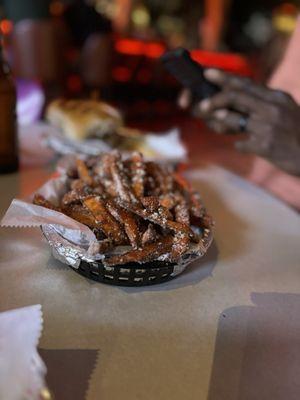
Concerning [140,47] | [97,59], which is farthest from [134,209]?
[140,47]

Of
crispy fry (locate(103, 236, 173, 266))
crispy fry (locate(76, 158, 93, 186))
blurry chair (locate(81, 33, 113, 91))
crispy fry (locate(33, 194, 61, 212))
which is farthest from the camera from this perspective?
blurry chair (locate(81, 33, 113, 91))

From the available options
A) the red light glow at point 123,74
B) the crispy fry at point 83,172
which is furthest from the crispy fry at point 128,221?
the red light glow at point 123,74

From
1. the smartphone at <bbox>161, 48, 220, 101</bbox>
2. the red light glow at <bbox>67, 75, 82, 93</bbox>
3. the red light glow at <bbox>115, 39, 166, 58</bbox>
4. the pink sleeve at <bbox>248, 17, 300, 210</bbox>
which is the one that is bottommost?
the red light glow at <bbox>67, 75, 82, 93</bbox>

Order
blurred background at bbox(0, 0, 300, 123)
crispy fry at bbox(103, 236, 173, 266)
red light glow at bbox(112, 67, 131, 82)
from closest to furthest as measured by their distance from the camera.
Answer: crispy fry at bbox(103, 236, 173, 266) → blurred background at bbox(0, 0, 300, 123) → red light glow at bbox(112, 67, 131, 82)

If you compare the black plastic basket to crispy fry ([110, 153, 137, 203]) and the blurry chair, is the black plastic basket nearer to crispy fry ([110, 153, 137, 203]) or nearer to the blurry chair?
crispy fry ([110, 153, 137, 203])

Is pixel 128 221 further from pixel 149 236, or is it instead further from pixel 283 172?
pixel 283 172

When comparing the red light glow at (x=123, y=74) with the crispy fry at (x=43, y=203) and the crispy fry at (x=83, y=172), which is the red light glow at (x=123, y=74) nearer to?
the crispy fry at (x=83, y=172)

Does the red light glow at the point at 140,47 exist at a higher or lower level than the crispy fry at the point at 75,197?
Answer: lower

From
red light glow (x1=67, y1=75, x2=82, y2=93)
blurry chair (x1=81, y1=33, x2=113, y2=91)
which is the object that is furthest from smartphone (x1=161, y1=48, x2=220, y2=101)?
red light glow (x1=67, y1=75, x2=82, y2=93)
